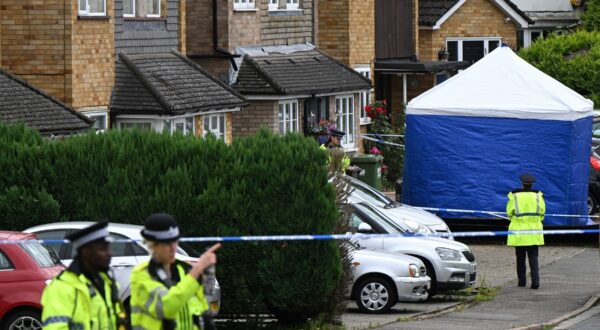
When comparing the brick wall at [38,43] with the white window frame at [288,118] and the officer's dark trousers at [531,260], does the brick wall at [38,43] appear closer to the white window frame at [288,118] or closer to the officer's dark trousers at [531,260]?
the officer's dark trousers at [531,260]

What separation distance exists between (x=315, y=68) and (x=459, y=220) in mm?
8683

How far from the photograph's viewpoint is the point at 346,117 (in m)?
36.0

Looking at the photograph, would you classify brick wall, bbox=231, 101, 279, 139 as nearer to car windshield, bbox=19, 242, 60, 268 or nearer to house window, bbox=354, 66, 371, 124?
house window, bbox=354, 66, 371, 124

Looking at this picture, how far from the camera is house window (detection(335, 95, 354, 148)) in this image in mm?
35719

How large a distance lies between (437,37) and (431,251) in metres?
26.1

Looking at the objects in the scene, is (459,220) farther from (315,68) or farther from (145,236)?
(145,236)

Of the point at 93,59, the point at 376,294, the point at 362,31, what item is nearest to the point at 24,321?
the point at 376,294

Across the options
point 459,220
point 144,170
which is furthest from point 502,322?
point 459,220

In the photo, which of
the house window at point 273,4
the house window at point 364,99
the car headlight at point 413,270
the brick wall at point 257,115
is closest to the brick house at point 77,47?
the brick wall at point 257,115

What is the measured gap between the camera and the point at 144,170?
16.4 metres

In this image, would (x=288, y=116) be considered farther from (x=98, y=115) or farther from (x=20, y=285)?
(x=20, y=285)

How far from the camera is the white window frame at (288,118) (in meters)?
32.4

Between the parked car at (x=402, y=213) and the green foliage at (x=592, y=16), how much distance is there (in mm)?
26840

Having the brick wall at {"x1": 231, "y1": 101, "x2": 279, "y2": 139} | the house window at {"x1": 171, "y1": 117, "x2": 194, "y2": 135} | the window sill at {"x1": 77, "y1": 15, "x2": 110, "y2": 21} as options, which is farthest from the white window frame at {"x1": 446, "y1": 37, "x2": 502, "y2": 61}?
the window sill at {"x1": 77, "y1": 15, "x2": 110, "y2": 21}
